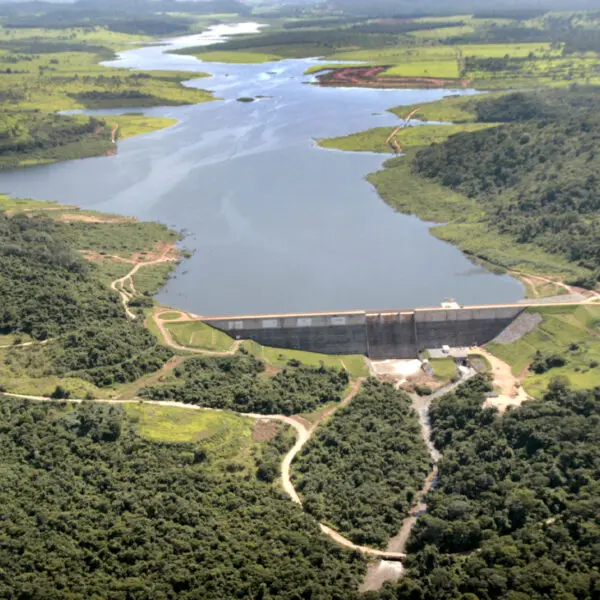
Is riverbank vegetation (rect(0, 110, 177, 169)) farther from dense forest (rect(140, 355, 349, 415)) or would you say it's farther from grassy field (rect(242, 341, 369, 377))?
dense forest (rect(140, 355, 349, 415))

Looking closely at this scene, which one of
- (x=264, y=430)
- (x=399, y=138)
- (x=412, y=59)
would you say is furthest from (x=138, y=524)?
(x=412, y=59)

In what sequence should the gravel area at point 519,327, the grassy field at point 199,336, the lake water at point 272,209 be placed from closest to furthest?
the grassy field at point 199,336 < the gravel area at point 519,327 < the lake water at point 272,209

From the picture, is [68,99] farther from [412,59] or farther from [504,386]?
[504,386]

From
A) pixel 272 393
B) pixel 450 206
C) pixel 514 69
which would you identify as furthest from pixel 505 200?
pixel 514 69

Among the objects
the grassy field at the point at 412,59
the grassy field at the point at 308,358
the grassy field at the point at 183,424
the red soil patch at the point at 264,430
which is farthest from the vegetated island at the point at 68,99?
the red soil patch at the point at 264,430

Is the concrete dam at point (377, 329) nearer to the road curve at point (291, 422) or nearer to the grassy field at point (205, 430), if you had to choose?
the road curve at point (291, 422)

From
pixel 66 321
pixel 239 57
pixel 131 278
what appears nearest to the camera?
pixel 66 321
